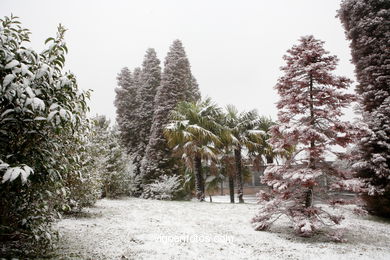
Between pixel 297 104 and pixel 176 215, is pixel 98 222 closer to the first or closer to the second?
pixel 176 215

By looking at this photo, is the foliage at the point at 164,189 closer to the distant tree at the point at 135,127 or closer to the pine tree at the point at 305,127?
the distant tree at the point at 135,127

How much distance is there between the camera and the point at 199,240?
251 inches

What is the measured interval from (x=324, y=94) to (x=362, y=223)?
553 cm

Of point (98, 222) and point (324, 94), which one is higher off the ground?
point (324, 94)

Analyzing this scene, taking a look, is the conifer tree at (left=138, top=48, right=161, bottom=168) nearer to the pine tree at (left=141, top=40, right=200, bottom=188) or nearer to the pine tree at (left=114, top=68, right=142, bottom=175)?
the pine tree at (left=114, top=68, right=142, bottom=175)

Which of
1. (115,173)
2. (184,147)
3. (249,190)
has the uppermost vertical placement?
(184,147)

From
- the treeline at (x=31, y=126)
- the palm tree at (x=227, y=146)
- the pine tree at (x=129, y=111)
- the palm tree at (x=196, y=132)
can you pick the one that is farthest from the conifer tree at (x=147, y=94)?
the treeline at (x=31, y=126)

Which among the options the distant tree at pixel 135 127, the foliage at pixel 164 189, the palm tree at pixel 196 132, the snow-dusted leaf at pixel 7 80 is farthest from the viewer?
the distant tree at pixel 135 127

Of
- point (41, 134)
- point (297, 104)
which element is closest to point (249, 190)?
point (297, 104)

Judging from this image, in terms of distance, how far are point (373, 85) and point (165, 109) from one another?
1434 centimetres

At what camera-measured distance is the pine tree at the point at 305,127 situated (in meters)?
6.99

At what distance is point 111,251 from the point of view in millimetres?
5242

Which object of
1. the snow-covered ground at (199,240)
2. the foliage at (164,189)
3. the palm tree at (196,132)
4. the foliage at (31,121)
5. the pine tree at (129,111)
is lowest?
the snow-covered ground at (199,240)

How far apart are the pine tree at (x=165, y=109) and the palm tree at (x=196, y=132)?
13.3ft
